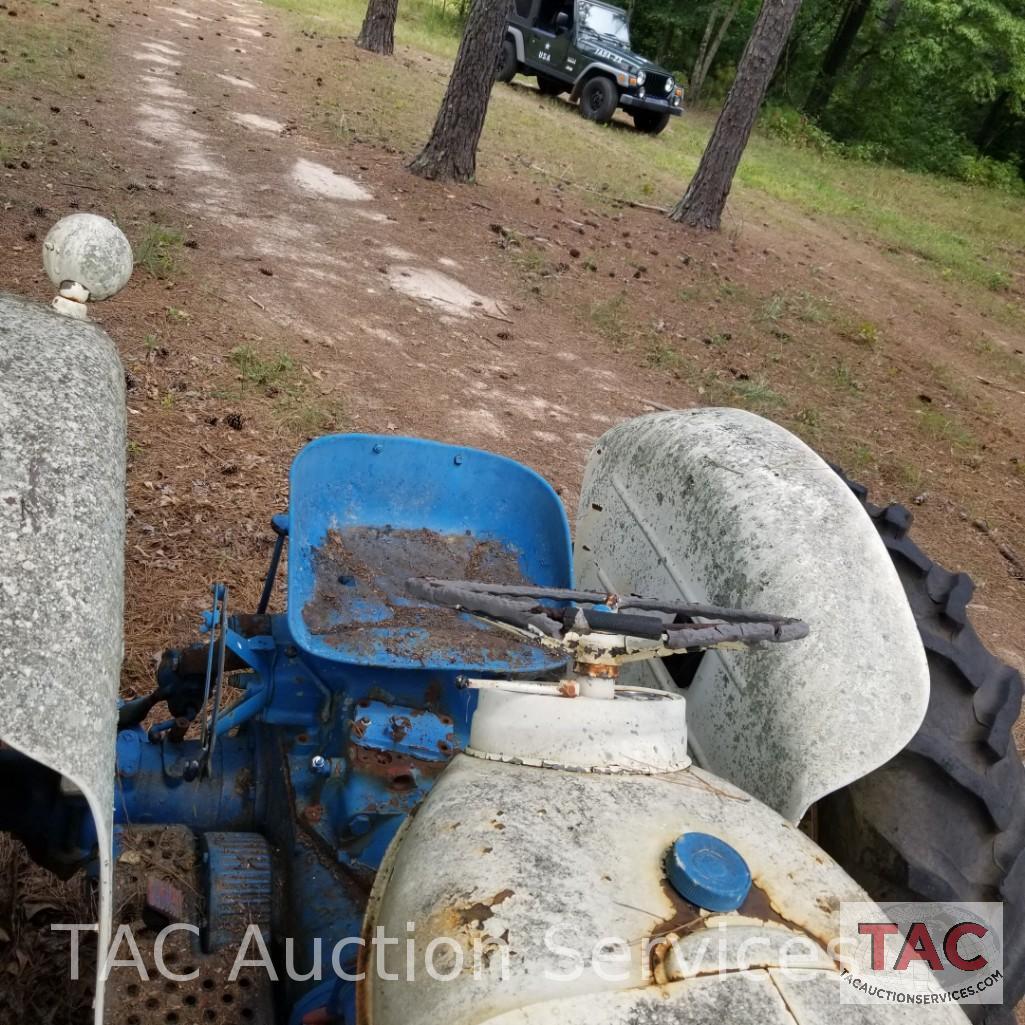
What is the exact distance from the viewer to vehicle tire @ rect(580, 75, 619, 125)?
15.2 m

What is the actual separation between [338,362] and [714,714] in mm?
3671

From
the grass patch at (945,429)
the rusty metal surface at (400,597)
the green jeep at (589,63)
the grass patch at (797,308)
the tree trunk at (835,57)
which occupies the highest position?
the tree trunk at (835,57)

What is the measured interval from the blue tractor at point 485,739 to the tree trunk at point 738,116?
758 centimetres

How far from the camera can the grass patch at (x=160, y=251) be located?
539cm

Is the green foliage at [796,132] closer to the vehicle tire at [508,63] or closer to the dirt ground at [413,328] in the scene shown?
the vehicle tire at [508,63]

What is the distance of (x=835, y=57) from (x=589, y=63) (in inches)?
452

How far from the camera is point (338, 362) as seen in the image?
17.1ft

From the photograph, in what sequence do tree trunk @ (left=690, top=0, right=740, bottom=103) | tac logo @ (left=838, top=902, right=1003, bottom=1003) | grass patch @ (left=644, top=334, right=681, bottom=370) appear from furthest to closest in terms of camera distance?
1. tree trunk @ (left=690, top=0, right=740, bottom=103)
2. grass patch @ (left=644, top=334, right=681, bottom=370)
3. tac logo @ (left=838, top=902, right=1003, bottom=1003)

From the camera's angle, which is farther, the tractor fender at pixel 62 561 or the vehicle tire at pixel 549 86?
the vehicle tire at pixel 549 86

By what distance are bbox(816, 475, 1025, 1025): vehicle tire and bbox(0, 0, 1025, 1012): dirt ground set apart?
2.07 metres

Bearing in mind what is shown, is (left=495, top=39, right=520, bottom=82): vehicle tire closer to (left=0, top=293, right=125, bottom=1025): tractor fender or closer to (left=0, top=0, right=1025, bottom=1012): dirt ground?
(left=0, top=0, right=1025, bottom=1012): dirt ground

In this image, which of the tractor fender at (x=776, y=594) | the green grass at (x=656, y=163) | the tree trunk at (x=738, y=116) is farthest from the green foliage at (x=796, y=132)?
the tractor fender at (x=776, y=594)

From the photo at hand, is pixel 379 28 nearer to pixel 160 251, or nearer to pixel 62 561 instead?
pixel 160 251

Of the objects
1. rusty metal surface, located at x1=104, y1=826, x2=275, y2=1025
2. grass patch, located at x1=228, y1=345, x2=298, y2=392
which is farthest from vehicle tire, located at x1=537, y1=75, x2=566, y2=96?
rusty metal surface, located at x1=104, y1=826, x2=275, y2=1025
